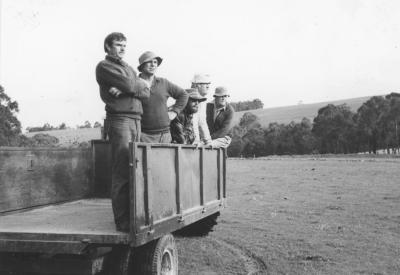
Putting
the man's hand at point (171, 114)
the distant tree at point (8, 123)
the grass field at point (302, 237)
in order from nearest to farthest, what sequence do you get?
the man's hand at point (171, 114) < the grass field at point (302, 237) < the distant tree at point (8, 123)

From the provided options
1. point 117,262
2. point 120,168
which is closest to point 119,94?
point 120,168

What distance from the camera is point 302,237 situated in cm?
870

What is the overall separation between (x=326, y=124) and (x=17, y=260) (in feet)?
200

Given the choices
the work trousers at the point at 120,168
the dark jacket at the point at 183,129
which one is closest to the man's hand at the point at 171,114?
the dark jacket at the point at 183,129

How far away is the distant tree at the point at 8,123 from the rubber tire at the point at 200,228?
28523mm

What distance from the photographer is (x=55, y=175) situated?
711 cm

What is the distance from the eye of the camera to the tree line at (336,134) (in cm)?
5881

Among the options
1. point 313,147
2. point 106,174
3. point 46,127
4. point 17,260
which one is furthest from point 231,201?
point 46,127

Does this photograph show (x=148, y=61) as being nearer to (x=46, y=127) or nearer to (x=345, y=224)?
(x=345, y=224)

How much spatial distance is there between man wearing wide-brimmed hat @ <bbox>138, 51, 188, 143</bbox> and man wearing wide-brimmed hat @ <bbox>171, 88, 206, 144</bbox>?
1035 millimetres

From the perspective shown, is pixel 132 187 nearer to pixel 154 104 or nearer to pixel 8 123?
pixel 154 104

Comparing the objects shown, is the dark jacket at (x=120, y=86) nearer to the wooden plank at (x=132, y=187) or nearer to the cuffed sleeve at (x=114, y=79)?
the cuffed sleeve at (x=114, y=79)

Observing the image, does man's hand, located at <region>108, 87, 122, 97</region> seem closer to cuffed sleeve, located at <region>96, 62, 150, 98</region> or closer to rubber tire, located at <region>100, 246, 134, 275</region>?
cuffed sleeve, located at <region>96, 62, 150, 98</region>

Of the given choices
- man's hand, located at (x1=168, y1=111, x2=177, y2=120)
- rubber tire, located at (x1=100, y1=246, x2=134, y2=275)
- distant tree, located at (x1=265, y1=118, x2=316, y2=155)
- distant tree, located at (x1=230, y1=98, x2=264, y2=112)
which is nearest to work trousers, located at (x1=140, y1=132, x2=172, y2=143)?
man's hand, located at (x1=168, y1=111, x2=177, y2=120)
